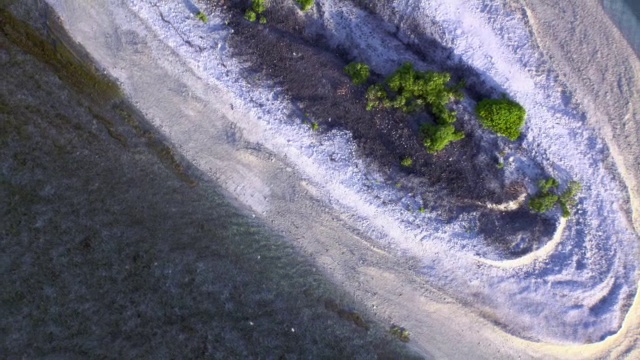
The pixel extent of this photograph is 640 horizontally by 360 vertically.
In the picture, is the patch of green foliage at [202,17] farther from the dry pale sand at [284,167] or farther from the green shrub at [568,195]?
the green shrub at [568,195]

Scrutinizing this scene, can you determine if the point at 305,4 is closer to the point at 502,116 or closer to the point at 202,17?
the point at 202,17

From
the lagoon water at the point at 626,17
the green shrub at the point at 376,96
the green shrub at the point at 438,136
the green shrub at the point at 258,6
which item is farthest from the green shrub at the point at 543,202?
the green shrub at the point at 258,6

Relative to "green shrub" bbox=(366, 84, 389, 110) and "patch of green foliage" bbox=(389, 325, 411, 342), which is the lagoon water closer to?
"green shrub" bbox=(366, 84, 389, 110)

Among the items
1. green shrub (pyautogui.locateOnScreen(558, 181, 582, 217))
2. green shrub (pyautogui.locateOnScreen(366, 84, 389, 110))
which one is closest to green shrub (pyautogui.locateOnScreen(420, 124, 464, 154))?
green shrub (pyautogui.locateOnScreen(366, 84, 389, 110))

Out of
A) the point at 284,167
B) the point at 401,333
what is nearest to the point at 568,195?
the point at 401,333

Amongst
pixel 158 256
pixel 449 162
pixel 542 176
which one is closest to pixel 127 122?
pixel 158 256
